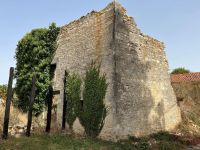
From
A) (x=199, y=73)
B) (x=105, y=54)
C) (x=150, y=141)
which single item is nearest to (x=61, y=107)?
(x=105, y=54)

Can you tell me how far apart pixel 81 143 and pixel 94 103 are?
2.32m

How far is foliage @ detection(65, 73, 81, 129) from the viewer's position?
13719 mm

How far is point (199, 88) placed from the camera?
22391mm

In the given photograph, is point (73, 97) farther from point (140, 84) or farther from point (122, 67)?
point (140, 84)

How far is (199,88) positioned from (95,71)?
1240cm

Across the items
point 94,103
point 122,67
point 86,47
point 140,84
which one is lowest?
point 94,103

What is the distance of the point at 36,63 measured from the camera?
629 inches

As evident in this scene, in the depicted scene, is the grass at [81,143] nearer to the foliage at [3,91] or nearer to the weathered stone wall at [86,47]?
the weathered stone wall at [86,47]

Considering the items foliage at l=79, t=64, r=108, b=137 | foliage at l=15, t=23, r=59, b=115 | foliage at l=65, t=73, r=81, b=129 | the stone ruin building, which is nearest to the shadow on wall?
the stone ruin building

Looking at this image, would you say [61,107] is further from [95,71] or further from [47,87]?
[95,71]

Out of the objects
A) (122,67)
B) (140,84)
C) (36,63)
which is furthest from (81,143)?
(36,63)

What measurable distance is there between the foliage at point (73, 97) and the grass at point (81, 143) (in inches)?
56.9

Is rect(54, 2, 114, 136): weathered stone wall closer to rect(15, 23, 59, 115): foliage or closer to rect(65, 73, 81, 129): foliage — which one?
rect(65, 73, 81, 129): foliage

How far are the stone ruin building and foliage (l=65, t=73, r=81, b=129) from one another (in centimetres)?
36
